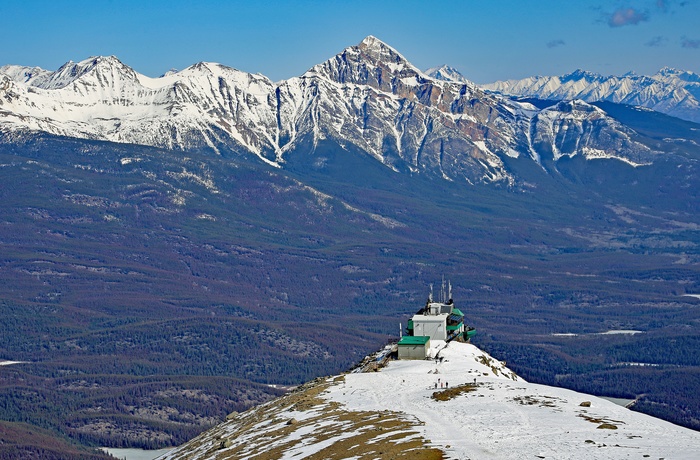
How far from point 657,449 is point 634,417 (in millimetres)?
17719

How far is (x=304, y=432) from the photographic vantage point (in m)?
105

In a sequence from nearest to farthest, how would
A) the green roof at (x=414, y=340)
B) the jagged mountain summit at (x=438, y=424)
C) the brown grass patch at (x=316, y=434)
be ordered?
1. the jagged mountain summit at (x=438, y=424)
2. the brown grass patch at (x=316, y=434)
3. the green roof at (x=414, y=340)

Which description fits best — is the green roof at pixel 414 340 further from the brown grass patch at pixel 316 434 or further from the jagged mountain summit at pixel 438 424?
the brown grass patch at pixel 316 434

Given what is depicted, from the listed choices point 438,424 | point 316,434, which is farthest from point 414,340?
point 438,424

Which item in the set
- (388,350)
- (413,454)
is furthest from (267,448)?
(388,350)

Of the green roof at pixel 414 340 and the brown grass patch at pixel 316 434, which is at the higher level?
the green roof at pixel 414 340

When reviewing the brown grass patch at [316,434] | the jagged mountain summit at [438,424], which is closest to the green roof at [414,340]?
the jagged mountain summit at [438,424]

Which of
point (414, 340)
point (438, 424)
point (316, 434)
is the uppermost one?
point (414, 340)

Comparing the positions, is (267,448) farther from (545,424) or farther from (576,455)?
(576,455)

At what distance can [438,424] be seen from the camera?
3871 inches

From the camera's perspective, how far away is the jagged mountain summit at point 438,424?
86500mm

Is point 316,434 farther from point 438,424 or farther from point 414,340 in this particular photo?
A: point 414,340

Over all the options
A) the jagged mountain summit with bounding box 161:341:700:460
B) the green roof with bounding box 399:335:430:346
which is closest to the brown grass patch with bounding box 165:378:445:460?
the jagged mountain summit with bounding box 161:341:700:460

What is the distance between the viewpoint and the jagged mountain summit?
8650cm
